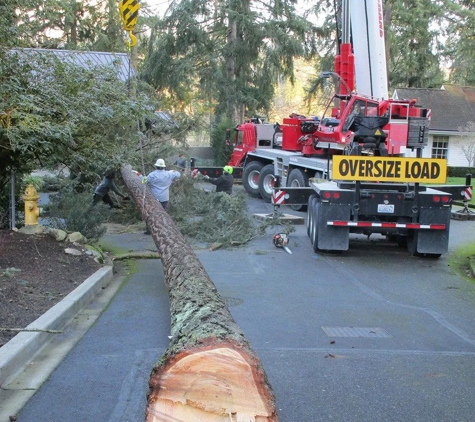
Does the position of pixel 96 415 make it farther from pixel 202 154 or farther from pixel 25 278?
pixel 202 154

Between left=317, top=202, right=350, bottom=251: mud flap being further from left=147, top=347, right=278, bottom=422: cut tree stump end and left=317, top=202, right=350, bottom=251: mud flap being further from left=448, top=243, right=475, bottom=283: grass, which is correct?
left=147, top=347, right=278, bottom=422: cut tree stump end

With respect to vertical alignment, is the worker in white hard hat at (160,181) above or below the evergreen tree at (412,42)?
below

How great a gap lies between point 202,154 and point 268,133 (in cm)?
1646

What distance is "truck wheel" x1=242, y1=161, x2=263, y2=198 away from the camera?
72.2 ft

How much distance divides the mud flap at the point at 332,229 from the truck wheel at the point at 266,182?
381 inches

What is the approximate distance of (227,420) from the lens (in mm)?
3105

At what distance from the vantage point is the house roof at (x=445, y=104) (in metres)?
34.6

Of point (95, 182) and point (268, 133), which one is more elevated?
point (268, 133)

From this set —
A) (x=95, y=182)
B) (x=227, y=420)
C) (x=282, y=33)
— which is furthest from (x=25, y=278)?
(x=282, y=33)

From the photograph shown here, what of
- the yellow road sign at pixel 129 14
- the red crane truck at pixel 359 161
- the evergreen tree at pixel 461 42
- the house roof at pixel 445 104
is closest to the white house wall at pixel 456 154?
the house roof at pixel 445 104

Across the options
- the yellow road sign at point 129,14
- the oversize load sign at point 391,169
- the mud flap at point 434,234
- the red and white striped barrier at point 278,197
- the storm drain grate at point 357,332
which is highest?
the yellow road sign at point 129,14

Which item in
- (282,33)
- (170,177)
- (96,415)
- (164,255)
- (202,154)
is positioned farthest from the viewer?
(202,154)

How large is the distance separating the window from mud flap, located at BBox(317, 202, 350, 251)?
26.5m

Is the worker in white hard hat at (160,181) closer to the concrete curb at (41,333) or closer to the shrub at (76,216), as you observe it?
the shrub at (76,216)
